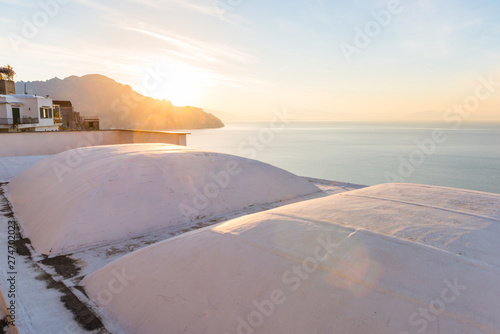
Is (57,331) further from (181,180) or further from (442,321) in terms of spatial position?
(181,180)

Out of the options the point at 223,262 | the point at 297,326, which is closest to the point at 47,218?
the point at 223,262

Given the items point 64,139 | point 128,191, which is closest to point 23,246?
point 128,191

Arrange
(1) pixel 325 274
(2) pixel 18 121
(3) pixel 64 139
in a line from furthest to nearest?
1. (2) pixel 18 121
2. (3) pixel 64 139
3. (1) pixel 325 274

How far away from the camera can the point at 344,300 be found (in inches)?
133

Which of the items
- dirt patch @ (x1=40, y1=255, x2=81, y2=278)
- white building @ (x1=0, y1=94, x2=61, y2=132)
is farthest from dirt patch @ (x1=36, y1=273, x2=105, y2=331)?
white building @ (x1=0, y1=94, x2=61, y2=132)

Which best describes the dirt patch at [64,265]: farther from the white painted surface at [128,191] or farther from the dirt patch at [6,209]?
the dirt patch at [6,209]

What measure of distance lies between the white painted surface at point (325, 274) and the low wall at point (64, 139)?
13.9 metres

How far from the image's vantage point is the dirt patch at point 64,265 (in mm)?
6168

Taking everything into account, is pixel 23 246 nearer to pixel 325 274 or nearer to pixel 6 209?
pixel 6 209

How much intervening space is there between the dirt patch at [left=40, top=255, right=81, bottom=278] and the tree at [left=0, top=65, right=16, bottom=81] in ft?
174

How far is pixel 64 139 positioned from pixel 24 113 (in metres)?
21.7

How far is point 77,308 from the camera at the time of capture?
4973 mm

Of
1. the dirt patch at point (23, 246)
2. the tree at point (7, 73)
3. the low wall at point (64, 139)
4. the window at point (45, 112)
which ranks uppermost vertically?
the tree at point (7, 73)

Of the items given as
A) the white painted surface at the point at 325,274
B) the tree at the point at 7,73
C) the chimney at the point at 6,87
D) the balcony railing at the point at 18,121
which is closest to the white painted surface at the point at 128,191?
the white painted surface at the point at 325,274
